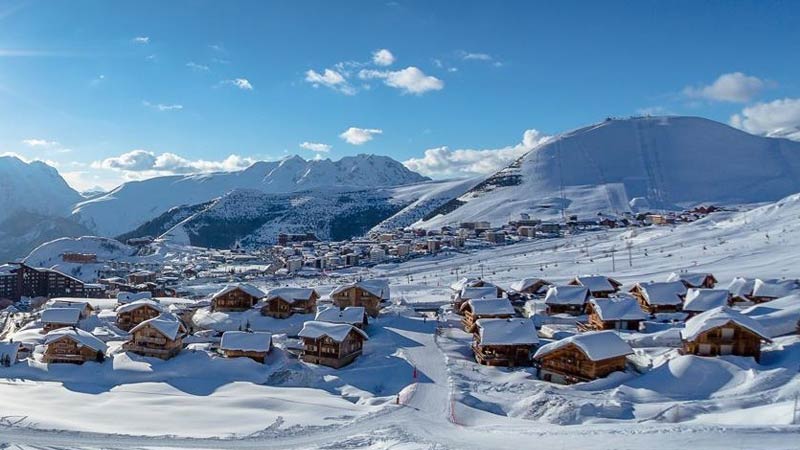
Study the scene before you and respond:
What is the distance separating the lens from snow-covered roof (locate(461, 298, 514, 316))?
155 feet

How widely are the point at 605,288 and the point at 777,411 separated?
31.3m

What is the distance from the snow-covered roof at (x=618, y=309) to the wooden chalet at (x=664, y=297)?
519 centimetres

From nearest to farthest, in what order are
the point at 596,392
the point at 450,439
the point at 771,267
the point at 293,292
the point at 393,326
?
the point at 450,439, the point at 596,392, the point at 393,326, the point at 293,292, the point at 771,267

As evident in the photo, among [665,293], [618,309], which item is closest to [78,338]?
[618,309]

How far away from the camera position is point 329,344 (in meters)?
39.5

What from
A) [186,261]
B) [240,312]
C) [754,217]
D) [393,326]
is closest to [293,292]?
[240,312]

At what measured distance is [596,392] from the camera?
3091 cm

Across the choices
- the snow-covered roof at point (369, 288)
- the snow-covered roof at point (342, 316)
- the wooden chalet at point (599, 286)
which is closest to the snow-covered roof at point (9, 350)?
the snow-covered roof at point (342, 316)

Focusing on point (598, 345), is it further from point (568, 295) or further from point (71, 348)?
point (71, 348)

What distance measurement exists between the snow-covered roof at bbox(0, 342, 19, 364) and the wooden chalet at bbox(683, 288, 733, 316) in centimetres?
4910

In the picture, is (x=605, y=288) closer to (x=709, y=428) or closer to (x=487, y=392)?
(x=487, y=392)

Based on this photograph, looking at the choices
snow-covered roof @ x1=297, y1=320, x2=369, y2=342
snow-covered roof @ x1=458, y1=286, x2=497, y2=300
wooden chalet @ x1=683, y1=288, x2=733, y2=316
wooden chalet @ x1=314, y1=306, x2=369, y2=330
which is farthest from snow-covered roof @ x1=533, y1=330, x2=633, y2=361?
snow-covered roof @ x1=458, y1=286, x2=497, y2=300

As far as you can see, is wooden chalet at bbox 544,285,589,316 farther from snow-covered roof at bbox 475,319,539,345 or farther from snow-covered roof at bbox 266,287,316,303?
snow-covered roof at bbox 266,287,316,303

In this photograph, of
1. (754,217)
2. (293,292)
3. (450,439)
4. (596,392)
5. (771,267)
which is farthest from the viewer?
(754,217)
